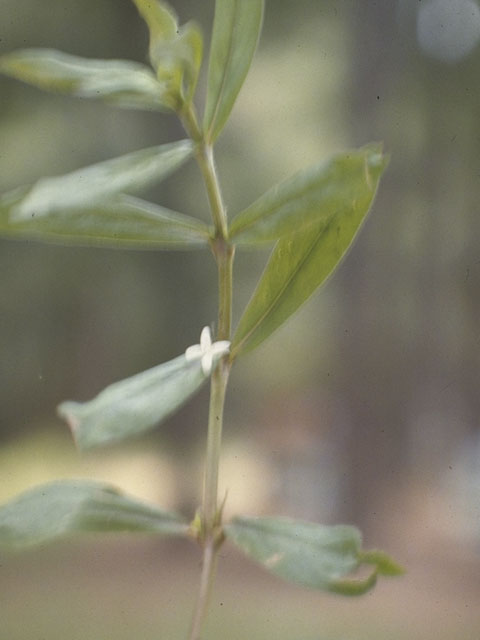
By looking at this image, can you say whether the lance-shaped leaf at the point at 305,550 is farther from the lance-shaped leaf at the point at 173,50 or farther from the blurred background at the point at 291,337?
the blurred background at the point at 291,337

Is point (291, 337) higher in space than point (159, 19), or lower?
higher

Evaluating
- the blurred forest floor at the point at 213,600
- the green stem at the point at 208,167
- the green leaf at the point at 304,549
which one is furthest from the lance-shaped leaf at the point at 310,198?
the blurred forest floor at the point at 213,600

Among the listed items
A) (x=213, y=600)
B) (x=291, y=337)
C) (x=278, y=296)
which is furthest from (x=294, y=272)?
(x=213, y=600)

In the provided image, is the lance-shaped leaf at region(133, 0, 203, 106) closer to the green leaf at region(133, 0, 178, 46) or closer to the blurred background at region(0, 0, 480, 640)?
the green leaf at region(133, 0, 178, 46)

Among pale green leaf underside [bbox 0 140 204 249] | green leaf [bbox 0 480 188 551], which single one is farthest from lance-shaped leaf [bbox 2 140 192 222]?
green leaf [bbox 0 480 188 551]

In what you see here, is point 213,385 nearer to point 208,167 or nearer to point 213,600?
point 208,167
